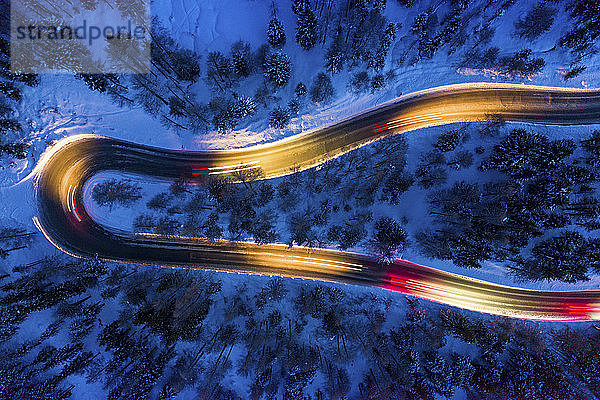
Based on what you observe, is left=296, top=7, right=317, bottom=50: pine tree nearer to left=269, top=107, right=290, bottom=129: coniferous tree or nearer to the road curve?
left=269, top=107, right=290, bottom=129: coniferous tree

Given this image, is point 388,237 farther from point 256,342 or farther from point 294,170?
point 256,342

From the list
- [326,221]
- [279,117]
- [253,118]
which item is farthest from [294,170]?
[253,118]

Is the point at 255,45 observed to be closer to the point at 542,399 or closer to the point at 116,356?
the point at 116,356

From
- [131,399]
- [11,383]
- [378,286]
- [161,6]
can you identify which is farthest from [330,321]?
[161,6]

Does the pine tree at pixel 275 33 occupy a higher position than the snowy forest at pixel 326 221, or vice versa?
the pine tree at pixel 275 33

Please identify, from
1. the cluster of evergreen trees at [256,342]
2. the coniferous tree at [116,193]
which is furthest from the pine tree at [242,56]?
the cluster of evergreen trees at [256,342]

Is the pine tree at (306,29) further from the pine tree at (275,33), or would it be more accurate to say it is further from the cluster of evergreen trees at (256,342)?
the cluster of evergreen trees at (256,342)
